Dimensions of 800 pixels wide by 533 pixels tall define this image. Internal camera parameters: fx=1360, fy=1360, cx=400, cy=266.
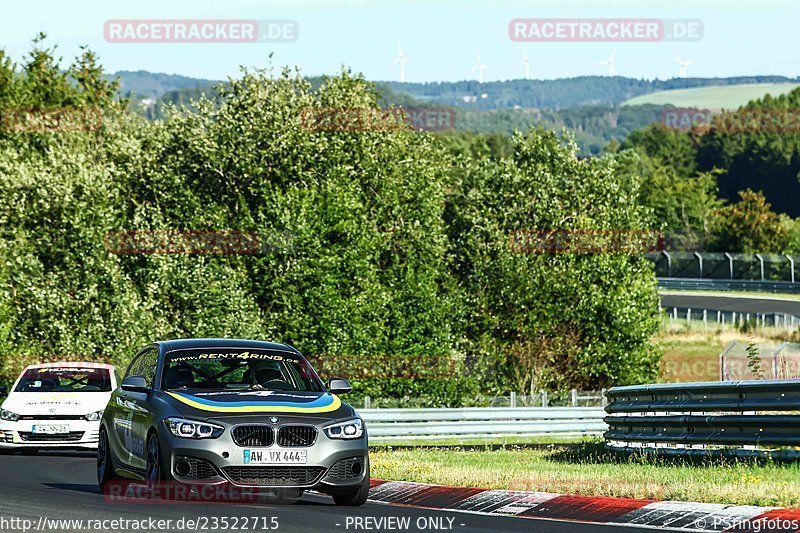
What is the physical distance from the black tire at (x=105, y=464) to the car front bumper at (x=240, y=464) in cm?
219

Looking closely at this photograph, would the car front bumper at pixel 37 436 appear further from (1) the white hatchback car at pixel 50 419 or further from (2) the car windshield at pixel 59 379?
(2) the car windshield at pixel 59 379

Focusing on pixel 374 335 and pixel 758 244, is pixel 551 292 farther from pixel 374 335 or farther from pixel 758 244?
pixel 758 244

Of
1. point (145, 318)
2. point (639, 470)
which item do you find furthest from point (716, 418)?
point (145, 318)

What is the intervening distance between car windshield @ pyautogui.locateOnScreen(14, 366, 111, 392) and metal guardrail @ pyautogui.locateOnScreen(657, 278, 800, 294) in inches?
2243

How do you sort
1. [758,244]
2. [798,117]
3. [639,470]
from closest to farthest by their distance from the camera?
[639,470] < [758,244] < [798,117]

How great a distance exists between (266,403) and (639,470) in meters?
4.68

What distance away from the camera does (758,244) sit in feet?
307

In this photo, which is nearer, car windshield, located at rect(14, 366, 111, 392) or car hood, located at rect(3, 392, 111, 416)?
car hood, located at rect(3, 392, 111, 416)

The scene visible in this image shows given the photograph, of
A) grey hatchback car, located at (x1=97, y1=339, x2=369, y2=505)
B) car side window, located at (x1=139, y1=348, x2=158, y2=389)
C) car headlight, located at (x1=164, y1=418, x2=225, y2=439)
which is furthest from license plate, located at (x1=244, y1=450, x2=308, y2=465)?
car side window, located at (x1=139, y1=348, x2=158, y2=389)

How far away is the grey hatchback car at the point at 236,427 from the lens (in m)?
11.7

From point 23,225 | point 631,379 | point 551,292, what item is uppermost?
point 23,225

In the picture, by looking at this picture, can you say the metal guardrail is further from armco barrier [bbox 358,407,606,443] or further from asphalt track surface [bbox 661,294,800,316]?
armco barrier [bbox 358,407,606,443]

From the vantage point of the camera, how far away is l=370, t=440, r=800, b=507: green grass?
11570 millimetres

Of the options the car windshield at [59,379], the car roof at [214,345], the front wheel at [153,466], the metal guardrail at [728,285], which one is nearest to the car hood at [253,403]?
the front wheel at [153,466]
